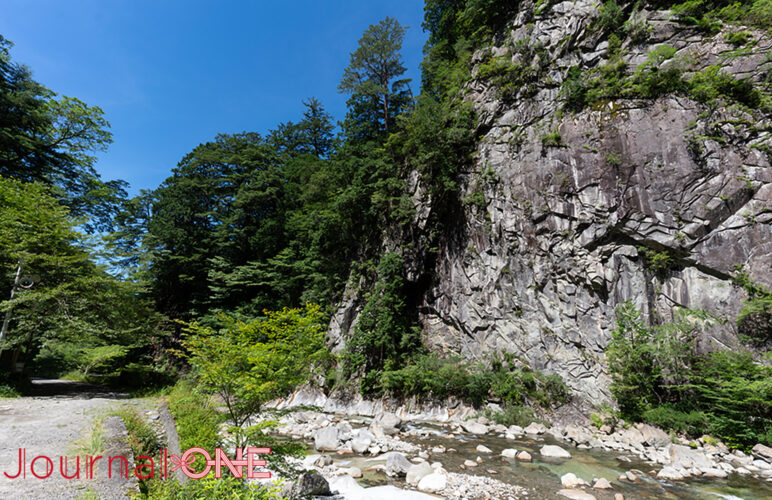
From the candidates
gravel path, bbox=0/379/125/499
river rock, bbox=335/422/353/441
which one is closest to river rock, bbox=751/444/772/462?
river rock, bbox=335/422/353/441

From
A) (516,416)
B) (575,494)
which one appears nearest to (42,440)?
(575,494)

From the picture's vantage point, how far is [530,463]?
687 centimetres

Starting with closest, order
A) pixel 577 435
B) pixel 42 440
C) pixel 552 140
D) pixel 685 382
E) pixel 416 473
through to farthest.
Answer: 1. pixel 42 440
2. pixel 416 473
3. pixel 685 382
4. pixel 577 435
5. pixel 552 140

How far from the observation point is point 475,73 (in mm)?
15727

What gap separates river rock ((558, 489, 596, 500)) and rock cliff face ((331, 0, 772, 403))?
5.27 m

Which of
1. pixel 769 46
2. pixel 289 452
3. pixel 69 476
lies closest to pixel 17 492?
pixel 69 476

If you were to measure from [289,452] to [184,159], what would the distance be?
26.9 meters

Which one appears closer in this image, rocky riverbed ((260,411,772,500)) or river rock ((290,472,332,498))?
Result: river rock ((290,472,332,498))

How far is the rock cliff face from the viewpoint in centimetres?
895

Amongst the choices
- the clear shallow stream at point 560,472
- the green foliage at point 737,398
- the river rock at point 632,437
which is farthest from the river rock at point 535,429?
the green foliage at point 737,398

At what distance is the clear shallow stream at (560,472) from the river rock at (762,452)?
1.27 metres

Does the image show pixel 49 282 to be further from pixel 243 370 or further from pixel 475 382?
pixel 475 382

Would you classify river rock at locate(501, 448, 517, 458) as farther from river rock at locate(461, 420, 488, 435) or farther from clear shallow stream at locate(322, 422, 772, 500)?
river rock at locate(461, 420, 488, 435)

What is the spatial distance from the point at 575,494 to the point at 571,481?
0.55 metres
